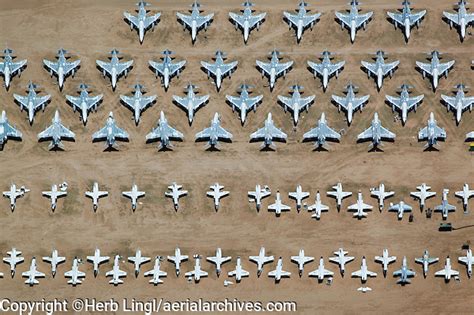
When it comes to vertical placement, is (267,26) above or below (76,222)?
above

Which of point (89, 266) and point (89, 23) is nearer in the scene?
point (89, 266)

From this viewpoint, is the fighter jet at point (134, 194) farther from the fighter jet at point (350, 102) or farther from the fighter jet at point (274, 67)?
the fighter jet at point (350, 102)

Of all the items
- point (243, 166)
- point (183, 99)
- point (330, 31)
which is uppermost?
point (330, 31)

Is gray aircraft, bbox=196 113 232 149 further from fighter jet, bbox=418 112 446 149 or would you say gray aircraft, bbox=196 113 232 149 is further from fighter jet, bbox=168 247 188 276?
fighter jet, bbox=418 112 446 149

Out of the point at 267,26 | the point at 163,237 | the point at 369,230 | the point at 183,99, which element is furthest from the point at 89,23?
the point at 369,230

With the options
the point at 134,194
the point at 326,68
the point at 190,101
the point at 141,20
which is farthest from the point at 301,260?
the point at 141,20

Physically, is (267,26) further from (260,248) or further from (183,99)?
(260,248)

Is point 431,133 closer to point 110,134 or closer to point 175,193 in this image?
point 175,193
